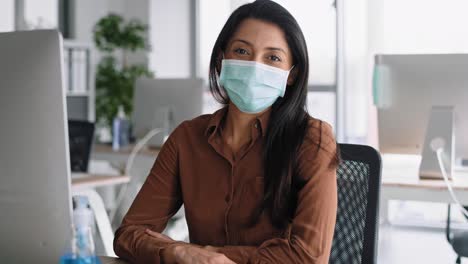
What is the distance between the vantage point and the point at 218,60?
172cm

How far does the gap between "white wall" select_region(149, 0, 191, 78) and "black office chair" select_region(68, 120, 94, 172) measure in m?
3.09

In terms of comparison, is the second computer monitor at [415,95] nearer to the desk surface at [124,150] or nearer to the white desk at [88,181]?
the white desk at [88,181]

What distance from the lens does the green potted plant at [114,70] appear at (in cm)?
601

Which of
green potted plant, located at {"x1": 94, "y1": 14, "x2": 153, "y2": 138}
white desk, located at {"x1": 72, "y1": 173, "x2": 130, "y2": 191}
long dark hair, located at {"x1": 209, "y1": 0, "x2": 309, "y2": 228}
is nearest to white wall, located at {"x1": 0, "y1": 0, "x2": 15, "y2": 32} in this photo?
green potted plant, located at {"x1": 94, "y1": 14, "x2": 153, "y2": 138}

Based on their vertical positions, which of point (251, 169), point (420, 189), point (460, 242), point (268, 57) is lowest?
point (460, 242)

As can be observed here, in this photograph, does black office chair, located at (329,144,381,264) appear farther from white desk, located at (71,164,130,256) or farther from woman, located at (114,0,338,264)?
white desk, located at (71,164,130,256)

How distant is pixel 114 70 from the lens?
6137 millimetres

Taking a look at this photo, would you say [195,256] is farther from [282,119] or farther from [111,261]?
[282,119]

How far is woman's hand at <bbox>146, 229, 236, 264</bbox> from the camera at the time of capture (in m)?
1.44

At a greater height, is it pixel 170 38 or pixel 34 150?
pixel 170 38

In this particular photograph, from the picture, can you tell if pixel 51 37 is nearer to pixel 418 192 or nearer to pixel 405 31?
pixel 418 192

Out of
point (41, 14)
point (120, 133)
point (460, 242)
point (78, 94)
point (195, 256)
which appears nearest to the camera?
point (195, 256)

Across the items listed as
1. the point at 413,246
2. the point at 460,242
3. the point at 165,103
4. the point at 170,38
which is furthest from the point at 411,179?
the point at 170,38

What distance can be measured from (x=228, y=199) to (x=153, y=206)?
0.19 m
